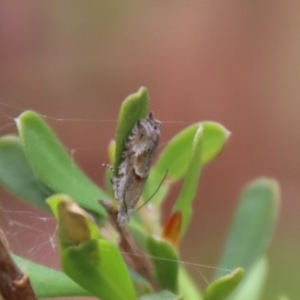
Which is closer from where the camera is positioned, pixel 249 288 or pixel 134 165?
pixel 134 165

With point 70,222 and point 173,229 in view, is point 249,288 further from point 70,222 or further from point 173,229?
point 70,222

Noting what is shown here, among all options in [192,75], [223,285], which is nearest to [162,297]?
[223,285]

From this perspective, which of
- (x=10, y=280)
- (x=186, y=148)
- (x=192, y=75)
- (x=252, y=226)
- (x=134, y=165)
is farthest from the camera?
(x=192, y=75)

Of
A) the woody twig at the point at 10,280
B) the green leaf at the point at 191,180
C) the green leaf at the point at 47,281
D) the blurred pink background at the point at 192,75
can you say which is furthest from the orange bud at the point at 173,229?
the blurred pink background at the point at 192,75

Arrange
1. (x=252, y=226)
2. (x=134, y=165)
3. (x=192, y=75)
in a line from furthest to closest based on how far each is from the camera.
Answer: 1. (x=192, y=75)
2. (x=252, y=226)
3. (x=134, y=165)

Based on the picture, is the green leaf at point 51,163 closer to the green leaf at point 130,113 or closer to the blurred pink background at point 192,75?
the green leaf at point 130,113

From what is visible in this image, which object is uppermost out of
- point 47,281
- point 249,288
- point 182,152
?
point 182,152

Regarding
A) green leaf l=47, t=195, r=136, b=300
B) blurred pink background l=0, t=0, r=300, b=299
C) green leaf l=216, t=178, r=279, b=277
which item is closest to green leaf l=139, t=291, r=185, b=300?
green leaf l=47, t=195, r=136, b=300

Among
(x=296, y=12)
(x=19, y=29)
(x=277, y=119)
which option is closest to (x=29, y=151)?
(x=19, y=29)

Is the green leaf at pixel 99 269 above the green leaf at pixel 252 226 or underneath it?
above
